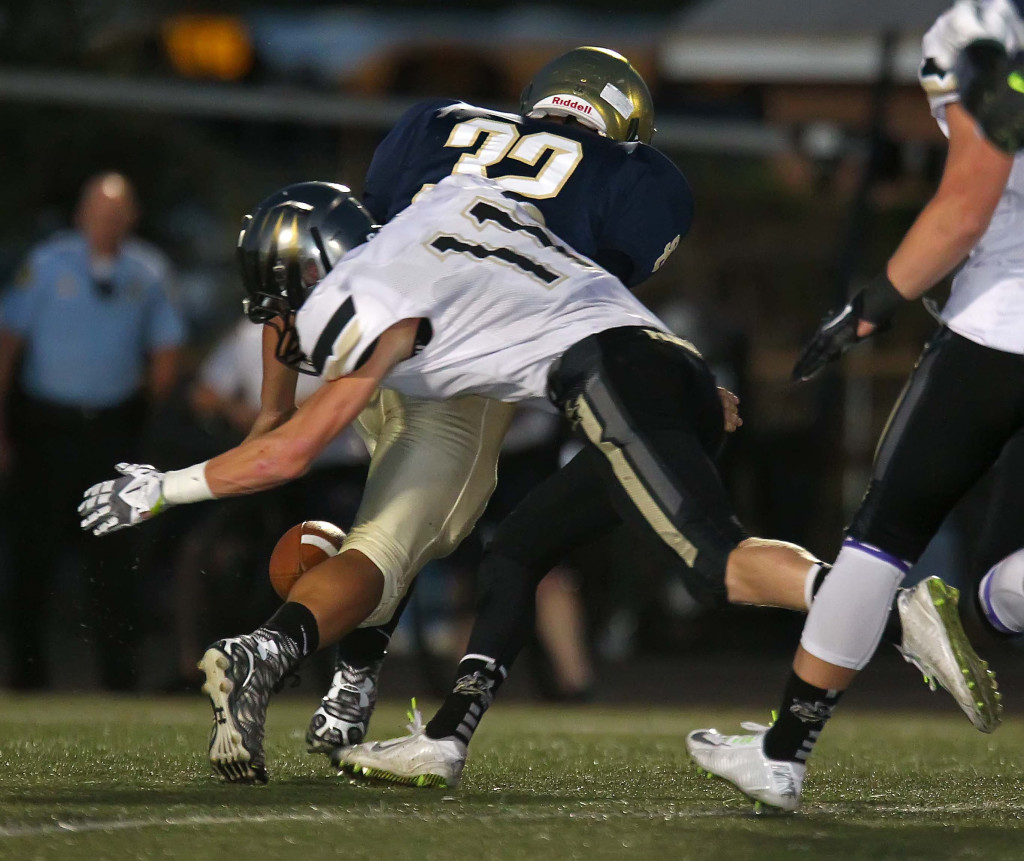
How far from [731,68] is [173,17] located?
166 inches

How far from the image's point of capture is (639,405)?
3.94m

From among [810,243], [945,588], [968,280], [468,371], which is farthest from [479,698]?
[810,243]

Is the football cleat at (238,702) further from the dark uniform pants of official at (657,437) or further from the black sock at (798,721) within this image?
the black sock at (798,721)

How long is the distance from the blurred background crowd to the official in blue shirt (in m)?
0.01

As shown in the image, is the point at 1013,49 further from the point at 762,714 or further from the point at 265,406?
the point at 762,714

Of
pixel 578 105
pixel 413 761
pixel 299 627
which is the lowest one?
pixel 413 761

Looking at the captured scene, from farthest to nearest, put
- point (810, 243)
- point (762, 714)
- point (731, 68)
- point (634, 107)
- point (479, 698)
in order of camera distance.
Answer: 1. point (810, 243)
2. point (731, 68)
3. point (762, 714)
4. point (634, 107)
5. point (479, 698)

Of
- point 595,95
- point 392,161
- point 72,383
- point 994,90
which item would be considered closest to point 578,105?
point 595,95

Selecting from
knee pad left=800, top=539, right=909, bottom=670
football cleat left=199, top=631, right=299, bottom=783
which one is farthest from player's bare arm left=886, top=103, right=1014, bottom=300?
football cleat left=199, top=631, right=299, bottom=783

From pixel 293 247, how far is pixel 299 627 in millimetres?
859

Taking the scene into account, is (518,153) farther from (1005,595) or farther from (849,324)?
(1005,595)

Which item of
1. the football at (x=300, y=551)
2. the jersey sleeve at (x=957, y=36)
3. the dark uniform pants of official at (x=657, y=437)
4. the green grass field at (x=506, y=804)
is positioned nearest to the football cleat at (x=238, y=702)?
the green grass field at (x=506, y=804)

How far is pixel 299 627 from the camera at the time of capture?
414 centimetres

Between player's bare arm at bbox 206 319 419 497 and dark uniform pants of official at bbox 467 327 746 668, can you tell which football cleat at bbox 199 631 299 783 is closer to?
player's bare arm at bbox 206 319 419 497
